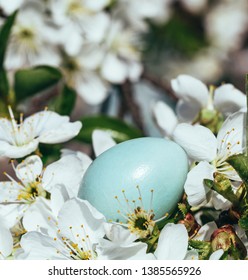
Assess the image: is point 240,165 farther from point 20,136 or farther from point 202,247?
point 20,136

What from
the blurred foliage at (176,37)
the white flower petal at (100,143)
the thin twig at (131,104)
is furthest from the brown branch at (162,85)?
the white flower petal at (100,143)

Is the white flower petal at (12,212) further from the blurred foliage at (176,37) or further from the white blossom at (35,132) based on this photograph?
the blurred foliage at (176,37)

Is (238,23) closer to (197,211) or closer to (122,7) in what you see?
(122,7)

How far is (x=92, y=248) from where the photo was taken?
0.81m

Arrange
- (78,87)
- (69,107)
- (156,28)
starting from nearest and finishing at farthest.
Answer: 1. (69,107)
2. (78,87)
3. (156,28)

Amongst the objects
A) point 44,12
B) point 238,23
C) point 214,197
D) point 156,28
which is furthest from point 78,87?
point 238,23

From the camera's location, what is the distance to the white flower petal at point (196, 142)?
0.84 metres

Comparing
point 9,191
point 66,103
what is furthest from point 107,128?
point 9,191

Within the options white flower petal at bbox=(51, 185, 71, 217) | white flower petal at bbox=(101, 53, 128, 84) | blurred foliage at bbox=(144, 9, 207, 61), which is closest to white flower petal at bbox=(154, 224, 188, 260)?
white flower petal at bbox=(51, 185, 71, 217)

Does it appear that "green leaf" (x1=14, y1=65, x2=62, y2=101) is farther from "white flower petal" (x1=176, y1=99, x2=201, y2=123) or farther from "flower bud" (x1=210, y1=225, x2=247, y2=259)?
"flower bud" (x1=210, y1=225, x2=247, y2=259)

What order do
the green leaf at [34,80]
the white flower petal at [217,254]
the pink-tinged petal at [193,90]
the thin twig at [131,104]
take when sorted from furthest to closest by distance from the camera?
the thin twig at [131,104] → the green leaf at [34,80] → the pink-tinged petal at [193,90] → the white flower petal at [217,254]

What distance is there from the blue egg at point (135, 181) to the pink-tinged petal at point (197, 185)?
0.08 feet

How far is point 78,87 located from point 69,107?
10.0 inches

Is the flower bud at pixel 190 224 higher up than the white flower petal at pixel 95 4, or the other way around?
the white flower petal at pixel 95 4
